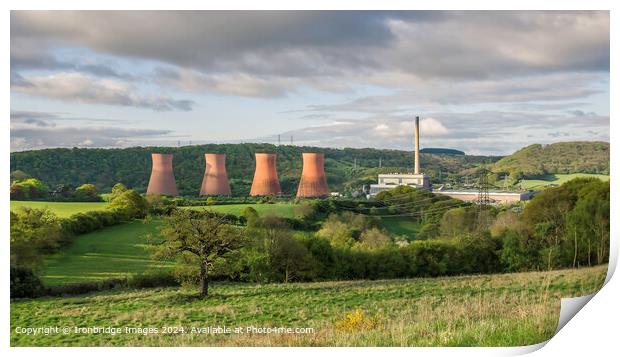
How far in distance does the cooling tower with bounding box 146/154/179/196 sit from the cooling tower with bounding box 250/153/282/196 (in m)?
0.94

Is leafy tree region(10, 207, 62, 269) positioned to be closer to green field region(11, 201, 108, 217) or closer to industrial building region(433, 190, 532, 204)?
green field region(11, 201, 108, 217)

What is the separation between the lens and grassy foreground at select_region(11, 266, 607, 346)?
6.58m

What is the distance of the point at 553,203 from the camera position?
772cm

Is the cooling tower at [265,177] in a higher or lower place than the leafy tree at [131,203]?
higher

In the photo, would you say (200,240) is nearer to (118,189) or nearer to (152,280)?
(152,280)

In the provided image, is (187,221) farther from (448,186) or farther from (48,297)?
(448,186)

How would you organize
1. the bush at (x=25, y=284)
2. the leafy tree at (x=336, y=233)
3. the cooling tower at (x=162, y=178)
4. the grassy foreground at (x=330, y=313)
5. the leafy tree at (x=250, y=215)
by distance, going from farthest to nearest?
the leafy tree at (x=336, y=233)
the leafy tree at (x=250, y=215)
the cooling tower at (x=162, y=178)
the bush at (x=25, y=284)
the grassy foreground at (x=330, y=313)

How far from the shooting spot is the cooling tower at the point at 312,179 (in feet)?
26.1

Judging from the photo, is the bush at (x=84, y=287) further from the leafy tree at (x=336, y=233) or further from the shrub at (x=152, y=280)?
the leafy tree at (x=336, y=233)

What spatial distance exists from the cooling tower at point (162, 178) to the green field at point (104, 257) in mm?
363

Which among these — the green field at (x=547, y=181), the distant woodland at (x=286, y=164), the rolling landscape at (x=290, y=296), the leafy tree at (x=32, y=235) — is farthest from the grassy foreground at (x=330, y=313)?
the distant woodland at (x=286, y=164)

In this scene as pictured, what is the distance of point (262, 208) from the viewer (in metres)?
7.76
